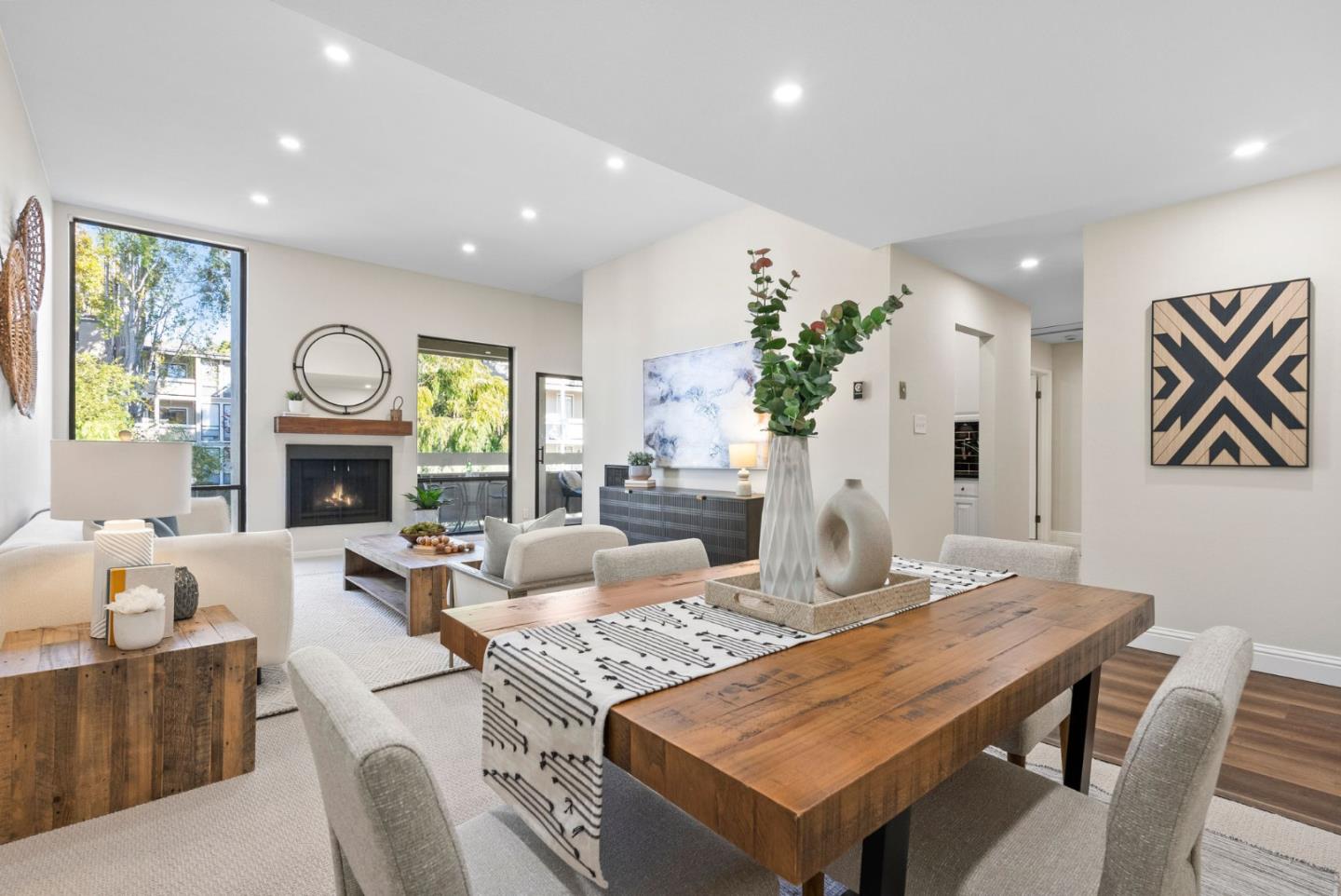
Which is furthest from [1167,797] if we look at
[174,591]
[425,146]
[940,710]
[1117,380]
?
[425,146]

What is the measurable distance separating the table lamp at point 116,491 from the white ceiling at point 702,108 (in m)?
1.48

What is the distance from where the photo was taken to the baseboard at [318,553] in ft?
19.3

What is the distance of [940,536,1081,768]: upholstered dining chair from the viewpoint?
155 centimetres

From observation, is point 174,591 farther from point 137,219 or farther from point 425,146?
point 137,219

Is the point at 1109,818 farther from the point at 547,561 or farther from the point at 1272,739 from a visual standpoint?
the point at 1272,739

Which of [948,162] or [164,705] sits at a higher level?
[948,162]

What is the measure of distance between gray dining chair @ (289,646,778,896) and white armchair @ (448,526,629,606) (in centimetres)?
158

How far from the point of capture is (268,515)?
19.0ft

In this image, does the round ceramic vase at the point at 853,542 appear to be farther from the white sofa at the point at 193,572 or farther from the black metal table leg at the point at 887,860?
the white sofa at the point at 193,572

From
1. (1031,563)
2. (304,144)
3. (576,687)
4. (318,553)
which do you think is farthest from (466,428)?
(576,687)

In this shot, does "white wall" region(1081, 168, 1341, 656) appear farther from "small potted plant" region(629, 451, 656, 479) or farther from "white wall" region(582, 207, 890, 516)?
"small potted plant" region(629, 451, 656, 479)

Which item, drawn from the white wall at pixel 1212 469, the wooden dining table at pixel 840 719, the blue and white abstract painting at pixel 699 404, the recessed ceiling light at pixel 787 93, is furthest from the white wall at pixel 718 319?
the wooden dining table at pixel 840 719

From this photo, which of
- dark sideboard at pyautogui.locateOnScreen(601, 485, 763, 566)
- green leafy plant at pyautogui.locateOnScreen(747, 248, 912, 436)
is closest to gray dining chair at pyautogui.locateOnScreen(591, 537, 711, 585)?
green leafy plant at pyautogui.locateOnScreen(747, 248, 912, 436)

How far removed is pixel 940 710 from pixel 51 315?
6443mm
